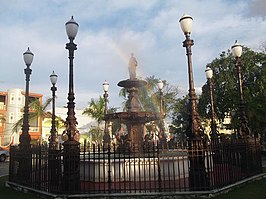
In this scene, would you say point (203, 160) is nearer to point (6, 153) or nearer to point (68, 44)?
point (68, 44)

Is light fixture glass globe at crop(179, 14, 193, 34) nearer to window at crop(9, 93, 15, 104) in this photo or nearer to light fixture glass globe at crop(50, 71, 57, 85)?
light fixture glass globe at crop(50, 71, 57, 85)

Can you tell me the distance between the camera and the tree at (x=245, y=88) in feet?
95.9

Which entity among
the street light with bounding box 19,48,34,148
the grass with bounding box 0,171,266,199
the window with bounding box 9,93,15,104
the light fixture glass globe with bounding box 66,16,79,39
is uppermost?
the window with bounding box 9,93,15,104

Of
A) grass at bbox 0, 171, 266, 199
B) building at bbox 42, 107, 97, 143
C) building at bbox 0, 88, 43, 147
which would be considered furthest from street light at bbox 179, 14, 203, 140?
building at bbox 0, 88, 43, 147

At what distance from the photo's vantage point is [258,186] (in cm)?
973

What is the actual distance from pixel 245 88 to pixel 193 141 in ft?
89.1

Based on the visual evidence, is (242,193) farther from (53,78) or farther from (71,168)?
(53,78)

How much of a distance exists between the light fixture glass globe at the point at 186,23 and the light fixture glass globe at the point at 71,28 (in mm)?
3736

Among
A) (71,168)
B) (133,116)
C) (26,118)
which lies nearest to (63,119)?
(26,118)

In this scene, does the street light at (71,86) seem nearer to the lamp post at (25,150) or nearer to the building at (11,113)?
the lamp post at (25,150)

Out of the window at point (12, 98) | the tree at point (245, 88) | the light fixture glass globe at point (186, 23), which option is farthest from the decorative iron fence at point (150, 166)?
the window at point (12, 98)

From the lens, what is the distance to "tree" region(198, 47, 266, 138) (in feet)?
95.9

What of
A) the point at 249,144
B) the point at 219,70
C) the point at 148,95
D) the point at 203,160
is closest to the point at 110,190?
the point at 203,160

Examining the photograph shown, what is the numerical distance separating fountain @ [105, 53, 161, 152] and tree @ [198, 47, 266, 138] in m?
18.3
